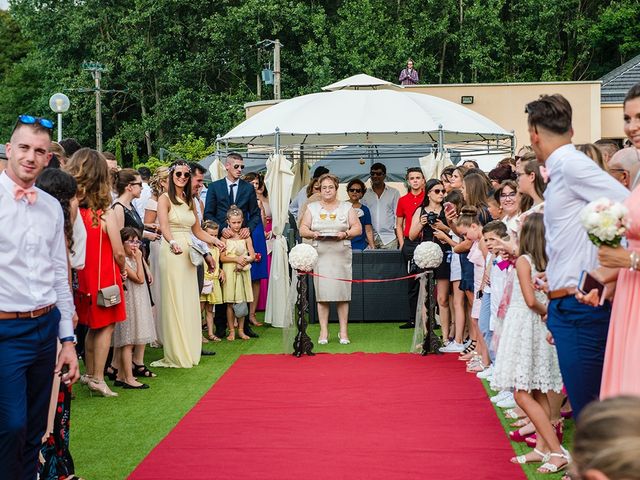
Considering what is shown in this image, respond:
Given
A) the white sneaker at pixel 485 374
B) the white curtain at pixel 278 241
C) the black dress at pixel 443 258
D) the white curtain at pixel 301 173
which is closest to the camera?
the white sneaker at pixel 485 374

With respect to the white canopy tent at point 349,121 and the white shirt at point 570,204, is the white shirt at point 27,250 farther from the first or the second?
the white canopy tent at point 349,121

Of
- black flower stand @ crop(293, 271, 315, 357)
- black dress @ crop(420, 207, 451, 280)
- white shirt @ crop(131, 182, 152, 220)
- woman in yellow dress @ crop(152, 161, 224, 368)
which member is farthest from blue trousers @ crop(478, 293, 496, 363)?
white shirt @ crop(131, 182, 152, 220)

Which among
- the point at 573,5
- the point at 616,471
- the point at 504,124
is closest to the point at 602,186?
the point at 616,471

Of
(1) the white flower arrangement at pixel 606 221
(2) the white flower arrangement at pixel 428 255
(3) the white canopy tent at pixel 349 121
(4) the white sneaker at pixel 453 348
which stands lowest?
(4) the white sneaker at pixel 453 348

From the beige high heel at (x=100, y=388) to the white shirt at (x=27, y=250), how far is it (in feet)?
14.0

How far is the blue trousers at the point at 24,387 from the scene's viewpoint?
179 inches

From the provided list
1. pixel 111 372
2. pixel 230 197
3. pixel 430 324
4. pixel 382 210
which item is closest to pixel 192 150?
pixel 382 210

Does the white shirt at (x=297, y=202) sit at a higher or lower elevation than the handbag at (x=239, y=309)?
higher

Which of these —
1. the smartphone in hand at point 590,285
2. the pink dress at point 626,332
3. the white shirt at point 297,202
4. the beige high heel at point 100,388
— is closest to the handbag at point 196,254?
the beige high heel at point 100,388

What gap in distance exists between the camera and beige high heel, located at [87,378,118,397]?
9.09m

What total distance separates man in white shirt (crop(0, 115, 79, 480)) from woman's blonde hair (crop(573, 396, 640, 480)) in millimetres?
3147

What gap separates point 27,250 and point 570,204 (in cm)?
254

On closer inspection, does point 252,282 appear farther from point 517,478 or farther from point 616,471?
point 616,471

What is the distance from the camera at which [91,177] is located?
807cm
